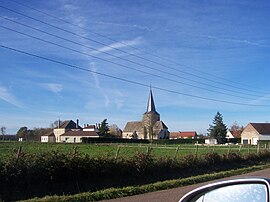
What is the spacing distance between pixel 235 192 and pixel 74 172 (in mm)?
14508

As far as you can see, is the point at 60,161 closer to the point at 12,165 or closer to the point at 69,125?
the point at 12,165

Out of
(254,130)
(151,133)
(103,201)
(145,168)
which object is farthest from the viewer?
(151,133)

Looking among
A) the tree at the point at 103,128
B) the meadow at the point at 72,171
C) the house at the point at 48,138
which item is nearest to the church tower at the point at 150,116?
the tree at the point at 103,128

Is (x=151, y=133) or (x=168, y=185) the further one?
(x=151, y=133)

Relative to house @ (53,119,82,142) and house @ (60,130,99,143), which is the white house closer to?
house @ (53,119,82,142)

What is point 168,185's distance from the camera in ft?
59.7

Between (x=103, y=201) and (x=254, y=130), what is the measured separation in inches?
3985

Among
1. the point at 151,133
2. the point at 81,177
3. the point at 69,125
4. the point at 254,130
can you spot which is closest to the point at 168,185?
the point at 81,177

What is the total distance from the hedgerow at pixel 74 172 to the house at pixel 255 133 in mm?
89338

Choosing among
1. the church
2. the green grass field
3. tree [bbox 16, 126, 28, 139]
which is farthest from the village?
the green grass field

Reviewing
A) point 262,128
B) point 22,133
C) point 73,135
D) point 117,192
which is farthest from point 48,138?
point 117,192

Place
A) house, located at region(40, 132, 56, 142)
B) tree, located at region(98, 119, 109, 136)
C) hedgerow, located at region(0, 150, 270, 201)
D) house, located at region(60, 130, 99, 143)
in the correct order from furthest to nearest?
house, located at region(40, 132, 56, 142)
house, located at region(60, 130, 99, 143)
tree, located at region(98, 119, 109, 136)
hedgerow, located at region(0, 150, 270, 201)

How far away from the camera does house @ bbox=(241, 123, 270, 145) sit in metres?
108

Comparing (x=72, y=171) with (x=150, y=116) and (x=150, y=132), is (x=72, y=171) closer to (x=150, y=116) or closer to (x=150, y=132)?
(x=150, y=132)
